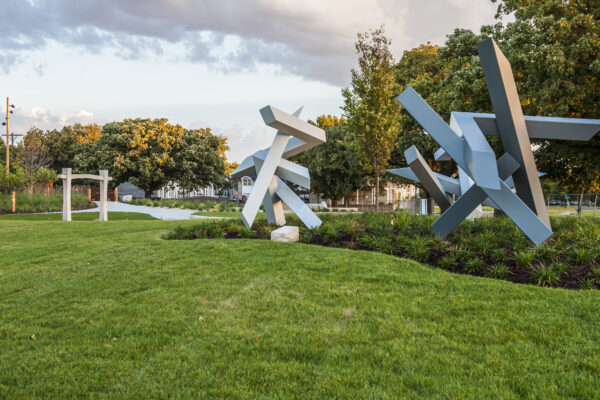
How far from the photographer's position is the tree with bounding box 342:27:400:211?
1816cm

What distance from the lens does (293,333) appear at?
14.0 feet

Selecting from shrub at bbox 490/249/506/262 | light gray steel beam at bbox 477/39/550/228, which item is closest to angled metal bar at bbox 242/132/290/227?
light gray steel beam at bbox 477/39/550/228

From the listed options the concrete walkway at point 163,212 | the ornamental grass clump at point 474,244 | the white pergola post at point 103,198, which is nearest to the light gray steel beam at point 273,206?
the ornamental grass clump at point 474,244

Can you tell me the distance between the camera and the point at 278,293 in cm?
557

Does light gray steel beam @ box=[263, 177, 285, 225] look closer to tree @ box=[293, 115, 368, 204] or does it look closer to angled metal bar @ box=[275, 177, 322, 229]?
angled metal bar @ box=[275, 177, 322, 229]

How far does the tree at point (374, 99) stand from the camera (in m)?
18.2

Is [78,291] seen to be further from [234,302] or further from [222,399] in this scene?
[222,399]

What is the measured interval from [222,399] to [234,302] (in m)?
2.26

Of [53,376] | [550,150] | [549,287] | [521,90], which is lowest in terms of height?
[53,376]

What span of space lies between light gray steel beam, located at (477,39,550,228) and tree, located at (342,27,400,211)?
9.85m

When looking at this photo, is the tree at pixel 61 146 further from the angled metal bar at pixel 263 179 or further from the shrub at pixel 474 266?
the shrub at pixel 474 266

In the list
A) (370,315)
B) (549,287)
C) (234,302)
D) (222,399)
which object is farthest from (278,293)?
(549,287)

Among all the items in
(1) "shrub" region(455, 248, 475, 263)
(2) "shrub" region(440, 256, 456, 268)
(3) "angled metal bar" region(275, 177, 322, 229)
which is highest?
(3) "angled metal bar" region(275, 177, 322, 229)

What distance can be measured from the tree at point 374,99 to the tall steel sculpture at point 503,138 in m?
9.31
